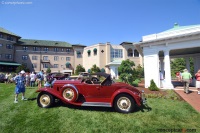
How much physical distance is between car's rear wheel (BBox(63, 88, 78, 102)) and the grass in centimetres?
54

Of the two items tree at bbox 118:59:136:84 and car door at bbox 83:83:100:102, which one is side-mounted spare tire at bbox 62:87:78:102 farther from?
tree at bbox 118:59:136:84

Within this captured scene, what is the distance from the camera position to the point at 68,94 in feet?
20.2

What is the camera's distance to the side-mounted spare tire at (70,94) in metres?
6.04

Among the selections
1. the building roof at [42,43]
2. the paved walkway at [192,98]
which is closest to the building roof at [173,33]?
the paved walkway at [192,98]

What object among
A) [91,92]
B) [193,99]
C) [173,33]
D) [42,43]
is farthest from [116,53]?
[91,92]

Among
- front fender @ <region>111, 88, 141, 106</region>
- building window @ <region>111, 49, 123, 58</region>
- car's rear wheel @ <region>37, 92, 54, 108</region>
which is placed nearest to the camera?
front fender @ <region>111, 88, 141, 106</region>

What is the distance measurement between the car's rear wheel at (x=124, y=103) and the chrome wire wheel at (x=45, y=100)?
3284 millimetres

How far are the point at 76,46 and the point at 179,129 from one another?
145 ft

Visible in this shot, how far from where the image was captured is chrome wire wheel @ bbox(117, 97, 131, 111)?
18.9 ft

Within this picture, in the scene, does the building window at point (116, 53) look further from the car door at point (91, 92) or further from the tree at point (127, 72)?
the car door at point (91, 92)

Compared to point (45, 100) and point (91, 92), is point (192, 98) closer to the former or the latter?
point (91, 92)

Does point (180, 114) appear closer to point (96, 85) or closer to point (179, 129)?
point (179, 129)

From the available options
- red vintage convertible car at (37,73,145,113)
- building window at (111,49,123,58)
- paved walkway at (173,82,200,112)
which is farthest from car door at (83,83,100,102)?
building window at (111,49,123,58)

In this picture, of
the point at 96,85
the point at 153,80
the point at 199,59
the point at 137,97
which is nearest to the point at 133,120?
the point at 137,97
